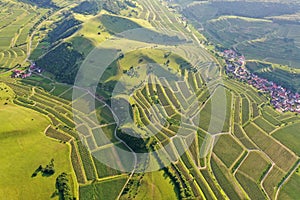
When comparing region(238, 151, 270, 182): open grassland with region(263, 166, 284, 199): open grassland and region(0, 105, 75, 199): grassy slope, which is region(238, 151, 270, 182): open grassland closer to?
region(263, 166, 284, 199): open grassland

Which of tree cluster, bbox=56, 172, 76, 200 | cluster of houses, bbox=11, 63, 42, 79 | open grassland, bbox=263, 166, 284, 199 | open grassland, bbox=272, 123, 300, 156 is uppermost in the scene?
cluster of houses, bbox=11, 63, 42, 79

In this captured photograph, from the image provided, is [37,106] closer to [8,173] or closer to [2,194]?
[8,173]

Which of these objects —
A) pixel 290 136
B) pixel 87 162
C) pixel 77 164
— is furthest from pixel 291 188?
pixel 77 164

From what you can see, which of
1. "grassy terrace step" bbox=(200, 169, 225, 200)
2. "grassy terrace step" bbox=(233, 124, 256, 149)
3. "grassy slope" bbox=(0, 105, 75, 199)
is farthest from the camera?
"grassy terrace step" bbox=(233, 124, 256, 149)

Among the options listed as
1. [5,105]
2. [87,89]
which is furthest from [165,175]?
[5,105]

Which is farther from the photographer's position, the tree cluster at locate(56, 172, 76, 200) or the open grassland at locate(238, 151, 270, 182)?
the open grassland at locate(238, 151, 270, 182)

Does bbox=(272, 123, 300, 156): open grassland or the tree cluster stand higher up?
the tree cluster

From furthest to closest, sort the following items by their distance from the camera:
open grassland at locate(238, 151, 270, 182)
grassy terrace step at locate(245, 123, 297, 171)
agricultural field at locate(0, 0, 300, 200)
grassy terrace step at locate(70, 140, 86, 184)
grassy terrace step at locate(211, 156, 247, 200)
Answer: grassy terrace step at locate(245, 123, 297, 171) → open grassland at locate(238, 151, 270, 182) → grassy terrace step at locate(211, 156, 247, 200) → agricultural field at locate(0, 0, 300, 200) → grassy terrace step at locate(70, 140, 86, 184)

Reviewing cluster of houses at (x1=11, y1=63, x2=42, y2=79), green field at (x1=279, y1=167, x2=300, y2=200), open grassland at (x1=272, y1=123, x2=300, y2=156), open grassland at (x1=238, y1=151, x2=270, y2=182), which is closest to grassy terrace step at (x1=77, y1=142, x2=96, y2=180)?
open grassland at (x1=238, y1=151, x2=270, y2=182)

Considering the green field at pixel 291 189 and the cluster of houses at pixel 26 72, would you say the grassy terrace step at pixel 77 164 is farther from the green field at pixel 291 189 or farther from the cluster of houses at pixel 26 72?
the cluster of houses at pixel 26 72
